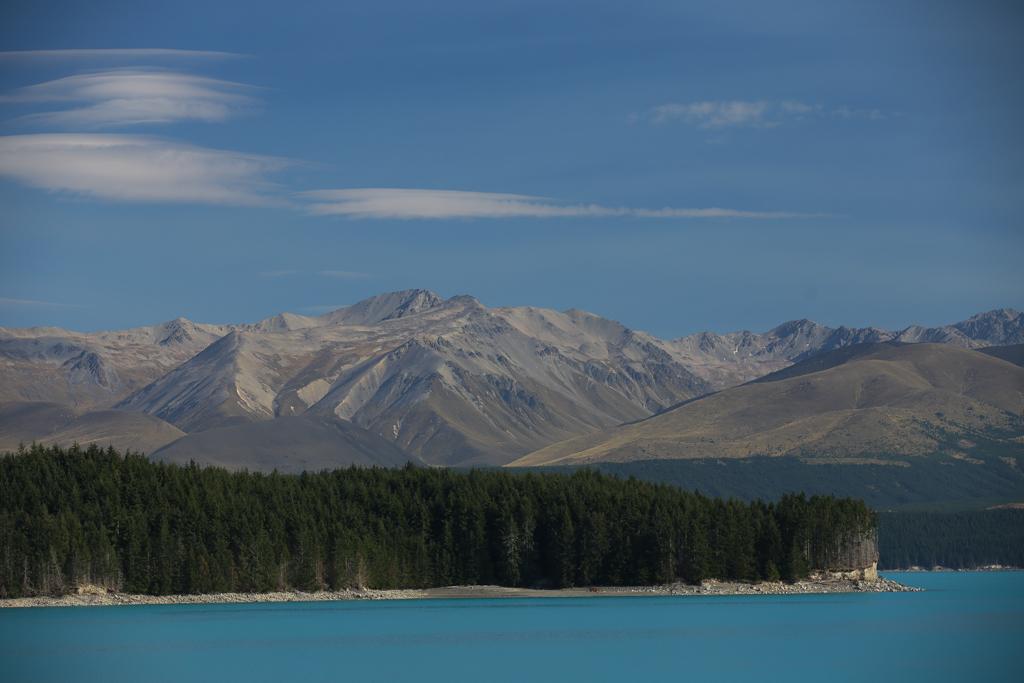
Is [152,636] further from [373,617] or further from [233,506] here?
[233,506]

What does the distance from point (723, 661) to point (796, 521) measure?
72.7 meters

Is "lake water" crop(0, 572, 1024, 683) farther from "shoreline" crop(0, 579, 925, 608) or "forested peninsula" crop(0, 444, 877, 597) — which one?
"forested peninsula" crop(0, 444, 877, 597)

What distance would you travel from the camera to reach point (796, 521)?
148250mm

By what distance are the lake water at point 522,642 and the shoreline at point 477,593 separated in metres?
4.07

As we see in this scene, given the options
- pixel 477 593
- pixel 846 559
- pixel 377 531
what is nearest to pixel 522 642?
pixel 477 593

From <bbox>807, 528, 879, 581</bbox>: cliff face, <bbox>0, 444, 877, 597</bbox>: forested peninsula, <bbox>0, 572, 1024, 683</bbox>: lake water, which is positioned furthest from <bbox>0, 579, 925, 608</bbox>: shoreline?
<bbox>0, 572, 1024, 683</bbox>: lake water

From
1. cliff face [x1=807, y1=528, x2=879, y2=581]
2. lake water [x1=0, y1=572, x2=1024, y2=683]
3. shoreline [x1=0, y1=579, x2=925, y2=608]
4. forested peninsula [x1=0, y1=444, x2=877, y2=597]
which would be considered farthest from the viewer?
cliff face [x1=807, y1=528, x2=879, y2=581]

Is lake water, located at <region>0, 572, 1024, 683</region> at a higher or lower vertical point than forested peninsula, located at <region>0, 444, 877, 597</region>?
lower

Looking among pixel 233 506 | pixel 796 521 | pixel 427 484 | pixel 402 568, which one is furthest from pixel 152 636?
pixel 796 521

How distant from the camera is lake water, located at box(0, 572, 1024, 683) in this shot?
242ft

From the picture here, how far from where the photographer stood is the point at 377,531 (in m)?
146

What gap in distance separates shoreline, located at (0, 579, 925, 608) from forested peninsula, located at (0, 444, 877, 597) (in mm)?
1373

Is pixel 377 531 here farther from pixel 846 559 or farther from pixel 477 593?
pixel 846 559

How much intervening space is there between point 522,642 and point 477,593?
51460 millimetres
